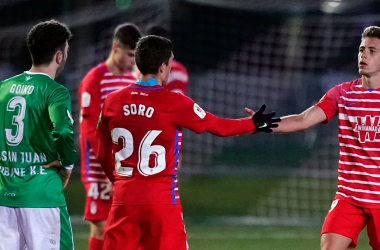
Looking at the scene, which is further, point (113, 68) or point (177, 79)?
point (177, 79)

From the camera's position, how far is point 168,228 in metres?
5.02

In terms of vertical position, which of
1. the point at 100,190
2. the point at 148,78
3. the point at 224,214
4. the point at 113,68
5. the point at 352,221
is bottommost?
the point at 224,214

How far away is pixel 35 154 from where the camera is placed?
16.3 ft

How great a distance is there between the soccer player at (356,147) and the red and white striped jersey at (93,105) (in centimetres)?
196

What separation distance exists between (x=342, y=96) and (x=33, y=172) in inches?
101

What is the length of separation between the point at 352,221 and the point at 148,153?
1.76m

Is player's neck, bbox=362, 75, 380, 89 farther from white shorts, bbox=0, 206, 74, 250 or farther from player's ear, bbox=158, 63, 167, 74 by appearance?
white shorts, bbox=0, 206, 74, 250

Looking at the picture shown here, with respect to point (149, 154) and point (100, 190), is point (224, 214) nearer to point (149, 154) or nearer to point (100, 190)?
point (100, 190)

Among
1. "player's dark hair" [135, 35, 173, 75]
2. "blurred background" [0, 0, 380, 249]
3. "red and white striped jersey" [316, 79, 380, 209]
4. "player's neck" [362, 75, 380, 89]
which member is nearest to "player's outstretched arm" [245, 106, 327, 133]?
"red and white striped jersey" [316, 79, 380, 209]

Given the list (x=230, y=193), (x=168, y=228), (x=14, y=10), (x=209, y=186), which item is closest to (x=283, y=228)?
(x=230, y=193)

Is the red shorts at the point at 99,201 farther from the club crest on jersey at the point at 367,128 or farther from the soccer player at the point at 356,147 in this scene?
the club crest on jersey at the point at 367,128

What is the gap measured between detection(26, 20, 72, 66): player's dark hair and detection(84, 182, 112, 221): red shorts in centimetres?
240

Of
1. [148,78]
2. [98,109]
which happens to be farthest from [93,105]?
[148,78]

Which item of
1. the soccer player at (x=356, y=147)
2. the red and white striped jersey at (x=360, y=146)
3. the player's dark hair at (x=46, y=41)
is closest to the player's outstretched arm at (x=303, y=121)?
the soccer player at (x=356, y=147)
